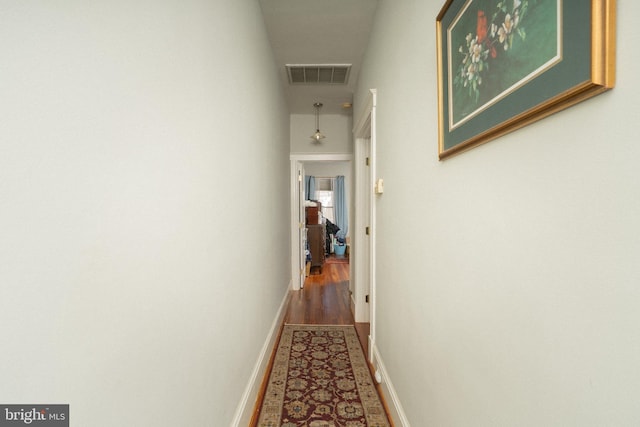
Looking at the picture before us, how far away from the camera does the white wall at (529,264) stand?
1.49 feet

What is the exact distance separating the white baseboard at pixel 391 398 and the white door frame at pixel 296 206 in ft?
7.64

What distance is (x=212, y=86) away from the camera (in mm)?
1215

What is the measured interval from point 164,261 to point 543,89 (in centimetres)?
102

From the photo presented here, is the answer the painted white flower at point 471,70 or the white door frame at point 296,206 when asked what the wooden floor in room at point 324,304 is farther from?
the painted white flower at point 471,70

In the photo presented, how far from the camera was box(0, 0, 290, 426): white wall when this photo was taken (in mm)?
466

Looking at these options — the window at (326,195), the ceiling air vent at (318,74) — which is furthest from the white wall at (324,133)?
the window at (326,195)

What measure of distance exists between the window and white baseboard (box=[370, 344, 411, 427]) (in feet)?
20.3

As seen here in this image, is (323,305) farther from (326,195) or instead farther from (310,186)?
(326,195)

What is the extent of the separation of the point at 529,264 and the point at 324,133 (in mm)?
3819

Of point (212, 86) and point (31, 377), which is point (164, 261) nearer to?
point (31, 377)

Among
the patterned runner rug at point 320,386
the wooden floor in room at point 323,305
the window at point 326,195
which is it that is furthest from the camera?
the window at point 326,195

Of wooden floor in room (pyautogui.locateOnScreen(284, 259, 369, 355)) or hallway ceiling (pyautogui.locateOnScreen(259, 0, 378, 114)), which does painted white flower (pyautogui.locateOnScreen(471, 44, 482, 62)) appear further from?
wooden floor in room (pyautogui.locateOnScreen(284, 259, 369, 355))

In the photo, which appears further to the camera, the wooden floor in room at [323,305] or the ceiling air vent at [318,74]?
the wooden floor in room at [323,305]

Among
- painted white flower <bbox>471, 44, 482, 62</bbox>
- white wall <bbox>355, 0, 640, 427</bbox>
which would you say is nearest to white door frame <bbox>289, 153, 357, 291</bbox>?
white wall <bbox>355, 0, 640, 427</bbox>
